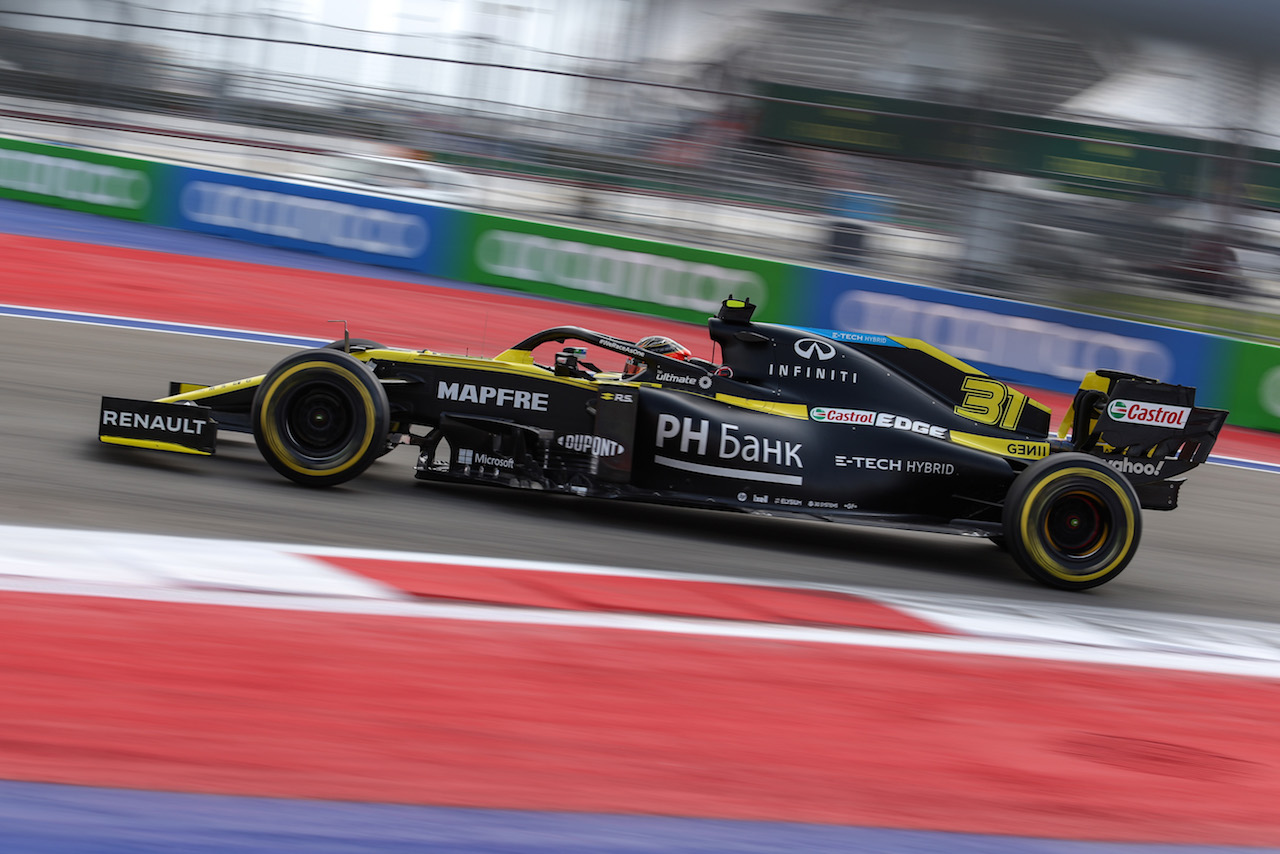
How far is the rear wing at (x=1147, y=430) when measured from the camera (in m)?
6.54

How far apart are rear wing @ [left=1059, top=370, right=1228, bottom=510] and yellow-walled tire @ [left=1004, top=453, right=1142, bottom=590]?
321 millimetres

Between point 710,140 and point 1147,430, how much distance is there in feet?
36.9

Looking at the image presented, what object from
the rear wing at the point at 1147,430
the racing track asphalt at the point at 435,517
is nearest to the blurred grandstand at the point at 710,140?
the racing track asphalt at the point at 435,517

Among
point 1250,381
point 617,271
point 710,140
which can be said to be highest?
point 710,140

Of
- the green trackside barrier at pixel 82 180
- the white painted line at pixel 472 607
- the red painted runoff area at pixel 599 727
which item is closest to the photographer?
the red painted runoff area at pixel 599 727

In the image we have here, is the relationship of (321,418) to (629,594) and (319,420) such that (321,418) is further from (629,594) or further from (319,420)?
(629,594)

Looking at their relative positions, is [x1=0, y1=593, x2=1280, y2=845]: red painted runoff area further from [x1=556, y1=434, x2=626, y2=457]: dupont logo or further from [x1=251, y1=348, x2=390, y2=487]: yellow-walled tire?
[x1=251, y1=348, x2=390, y2=487]: yellow-walled tire

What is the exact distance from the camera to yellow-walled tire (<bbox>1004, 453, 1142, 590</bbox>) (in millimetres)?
6234

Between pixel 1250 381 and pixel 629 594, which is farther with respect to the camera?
pixel 1250 381

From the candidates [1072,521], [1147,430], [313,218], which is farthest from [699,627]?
[313,218]

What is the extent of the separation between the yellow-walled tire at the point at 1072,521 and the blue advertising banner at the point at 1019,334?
8.08 m

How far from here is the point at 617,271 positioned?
15359 mm

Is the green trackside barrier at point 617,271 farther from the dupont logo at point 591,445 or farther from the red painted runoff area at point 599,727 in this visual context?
the red painted runoff area at point 599,727

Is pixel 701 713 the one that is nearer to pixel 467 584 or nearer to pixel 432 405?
pixel 467 584
